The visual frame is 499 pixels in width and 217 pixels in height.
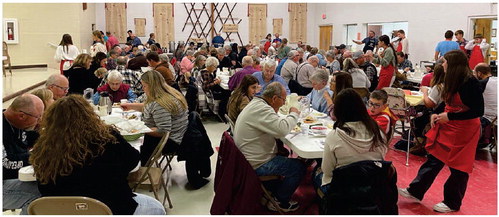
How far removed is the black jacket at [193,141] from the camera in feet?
13.5

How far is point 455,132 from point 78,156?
2734 millimetres

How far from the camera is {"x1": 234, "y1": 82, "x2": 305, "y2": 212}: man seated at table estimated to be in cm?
331

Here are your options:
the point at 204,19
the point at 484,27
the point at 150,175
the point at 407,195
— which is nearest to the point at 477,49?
the point at 484,27

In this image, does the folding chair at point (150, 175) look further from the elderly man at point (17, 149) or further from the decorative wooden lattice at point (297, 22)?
the decorative wooden lattice at point (297, 22)

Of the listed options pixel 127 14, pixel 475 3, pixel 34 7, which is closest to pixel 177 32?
pixel 127 14

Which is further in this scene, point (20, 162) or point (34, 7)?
point (34, 7)

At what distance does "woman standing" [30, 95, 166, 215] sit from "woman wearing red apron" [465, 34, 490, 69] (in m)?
9.70

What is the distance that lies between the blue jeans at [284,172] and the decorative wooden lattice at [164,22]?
50.8 ft

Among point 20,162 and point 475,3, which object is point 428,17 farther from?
point 20,162

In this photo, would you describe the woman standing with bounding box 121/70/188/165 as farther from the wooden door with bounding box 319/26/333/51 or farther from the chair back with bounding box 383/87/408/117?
the wooden door with bounding box 319/26/333/51

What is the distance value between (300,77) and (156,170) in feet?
13.7

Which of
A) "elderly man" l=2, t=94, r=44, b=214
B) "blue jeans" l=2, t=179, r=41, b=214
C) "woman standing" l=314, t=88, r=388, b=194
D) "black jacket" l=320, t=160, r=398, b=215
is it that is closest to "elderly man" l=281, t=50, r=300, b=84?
"woman standing" l=314, t=88, r=388, b=194

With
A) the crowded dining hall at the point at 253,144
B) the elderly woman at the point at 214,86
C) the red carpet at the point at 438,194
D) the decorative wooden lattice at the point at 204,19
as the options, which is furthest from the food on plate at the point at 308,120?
the decorative wooden lattice at the point at 204,19

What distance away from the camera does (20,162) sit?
2.86 meters
